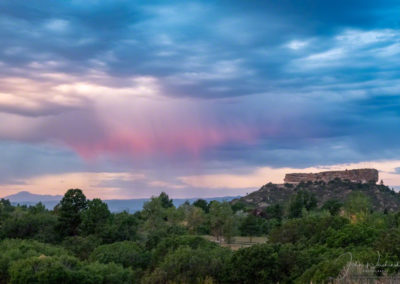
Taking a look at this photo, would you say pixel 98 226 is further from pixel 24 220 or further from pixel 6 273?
pixel 6 273

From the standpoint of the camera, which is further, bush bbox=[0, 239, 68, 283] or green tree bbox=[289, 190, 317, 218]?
green tree bbox=[289, 190, 317, 218]

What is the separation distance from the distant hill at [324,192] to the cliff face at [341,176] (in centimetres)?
496

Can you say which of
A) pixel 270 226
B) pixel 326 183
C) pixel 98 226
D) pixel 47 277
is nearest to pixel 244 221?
pixel 270 226

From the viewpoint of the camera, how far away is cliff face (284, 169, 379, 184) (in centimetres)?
15425

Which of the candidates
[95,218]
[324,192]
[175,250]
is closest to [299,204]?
[95,218]

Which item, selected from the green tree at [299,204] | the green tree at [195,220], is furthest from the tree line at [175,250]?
the green tree at [299,204]

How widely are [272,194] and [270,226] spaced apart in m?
73.4

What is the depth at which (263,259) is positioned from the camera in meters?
26.1

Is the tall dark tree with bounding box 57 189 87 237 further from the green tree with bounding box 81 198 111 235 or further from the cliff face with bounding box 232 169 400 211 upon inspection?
the cliff face with bounding box 232 169 400 211

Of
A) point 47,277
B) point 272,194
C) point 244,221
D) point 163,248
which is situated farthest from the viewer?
point 272,194

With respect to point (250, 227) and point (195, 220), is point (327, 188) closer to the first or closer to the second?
point (250, 227)

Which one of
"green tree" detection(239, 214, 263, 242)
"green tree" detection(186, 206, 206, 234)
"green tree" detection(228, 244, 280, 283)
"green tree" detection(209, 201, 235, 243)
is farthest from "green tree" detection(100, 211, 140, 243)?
"green tree" detection(228, 244, 280, 283)

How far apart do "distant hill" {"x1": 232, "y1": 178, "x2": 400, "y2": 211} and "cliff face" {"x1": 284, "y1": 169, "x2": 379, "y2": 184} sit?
496cm

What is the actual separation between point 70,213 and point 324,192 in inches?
3951
